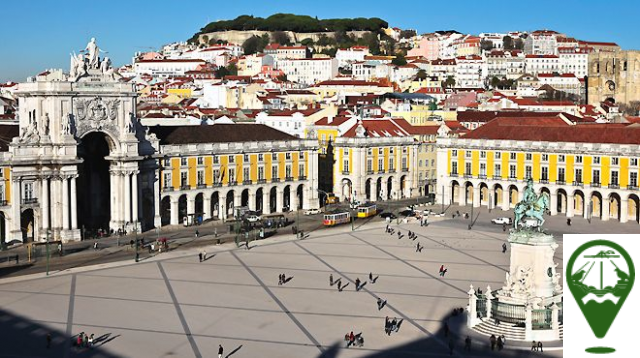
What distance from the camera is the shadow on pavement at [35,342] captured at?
36875 millimetres

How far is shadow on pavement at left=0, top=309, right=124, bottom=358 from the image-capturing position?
121 feet

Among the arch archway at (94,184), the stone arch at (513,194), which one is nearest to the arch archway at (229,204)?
the arch archway at (94,184)

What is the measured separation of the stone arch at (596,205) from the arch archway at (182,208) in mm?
31757

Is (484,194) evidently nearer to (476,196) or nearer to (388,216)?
(476,196)

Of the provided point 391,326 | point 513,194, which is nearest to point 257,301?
point 391,326

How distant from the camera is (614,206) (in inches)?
2955

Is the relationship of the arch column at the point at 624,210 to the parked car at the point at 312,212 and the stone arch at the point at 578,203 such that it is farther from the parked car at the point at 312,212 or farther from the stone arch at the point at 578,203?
the parked car at the point at 312,212

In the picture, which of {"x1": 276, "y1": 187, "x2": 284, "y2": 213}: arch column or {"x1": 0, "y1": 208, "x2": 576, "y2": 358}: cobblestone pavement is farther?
{"x1": 276, "y1": 187, "x2": 284, "y2": 213}: arch column

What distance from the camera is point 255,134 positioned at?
258 ft

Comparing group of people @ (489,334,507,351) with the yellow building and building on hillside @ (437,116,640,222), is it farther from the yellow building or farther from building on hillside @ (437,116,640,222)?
building on hillside @ (437,116,640,222)

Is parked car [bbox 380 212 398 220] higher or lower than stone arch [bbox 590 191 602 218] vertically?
lower

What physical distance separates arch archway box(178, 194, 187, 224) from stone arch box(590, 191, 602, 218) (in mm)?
31757

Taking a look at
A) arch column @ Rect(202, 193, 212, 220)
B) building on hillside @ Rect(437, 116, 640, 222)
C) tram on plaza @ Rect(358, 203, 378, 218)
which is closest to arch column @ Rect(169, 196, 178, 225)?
arch column @ Rect(202, 193, 212, 220)

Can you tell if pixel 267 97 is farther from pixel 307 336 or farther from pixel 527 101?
pixel 307 336
